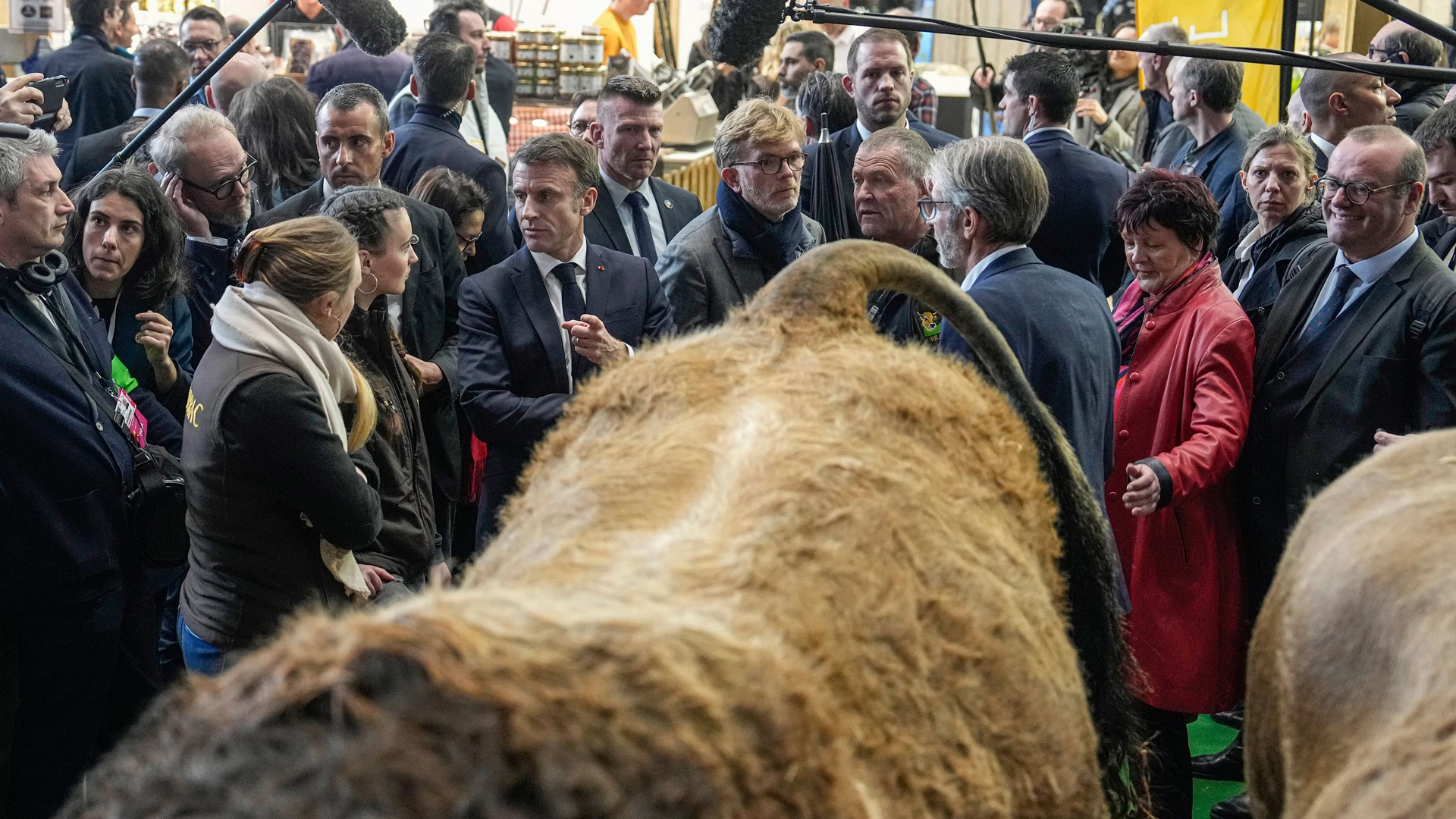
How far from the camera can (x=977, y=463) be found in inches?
71.9

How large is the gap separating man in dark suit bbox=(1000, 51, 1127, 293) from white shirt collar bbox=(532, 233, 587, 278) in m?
1.77

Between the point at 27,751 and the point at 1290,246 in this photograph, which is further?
the point at 1290,246

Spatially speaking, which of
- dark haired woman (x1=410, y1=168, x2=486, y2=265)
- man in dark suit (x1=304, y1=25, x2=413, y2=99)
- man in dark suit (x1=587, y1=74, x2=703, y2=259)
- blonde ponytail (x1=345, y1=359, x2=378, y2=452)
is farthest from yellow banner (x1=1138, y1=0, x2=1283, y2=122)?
blonde ponytail (x1=345, y1=359, x2=378, y2=452)

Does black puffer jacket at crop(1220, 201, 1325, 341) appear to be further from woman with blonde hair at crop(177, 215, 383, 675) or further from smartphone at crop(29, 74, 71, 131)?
smartphone at crop(29, 74, 71, 131)

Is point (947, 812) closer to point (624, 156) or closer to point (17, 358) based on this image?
point (17, 358)

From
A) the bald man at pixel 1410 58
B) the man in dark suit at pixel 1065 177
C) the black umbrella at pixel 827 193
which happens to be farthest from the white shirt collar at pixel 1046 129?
the bald man at pixel 1410 58

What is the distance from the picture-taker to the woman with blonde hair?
3.02 meters

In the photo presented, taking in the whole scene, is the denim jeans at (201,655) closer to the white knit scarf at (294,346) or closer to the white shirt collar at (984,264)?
the white knit scarf at (294,346)

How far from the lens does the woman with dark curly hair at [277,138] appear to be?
211 inches

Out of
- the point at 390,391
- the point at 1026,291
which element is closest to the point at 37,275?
the point at 390,391

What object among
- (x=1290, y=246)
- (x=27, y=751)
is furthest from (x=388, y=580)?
(x=1290, y=246)

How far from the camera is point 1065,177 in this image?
546cm

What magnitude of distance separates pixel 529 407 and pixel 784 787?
117 inches

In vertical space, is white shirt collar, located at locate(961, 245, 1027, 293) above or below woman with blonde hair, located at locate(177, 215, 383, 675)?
above
